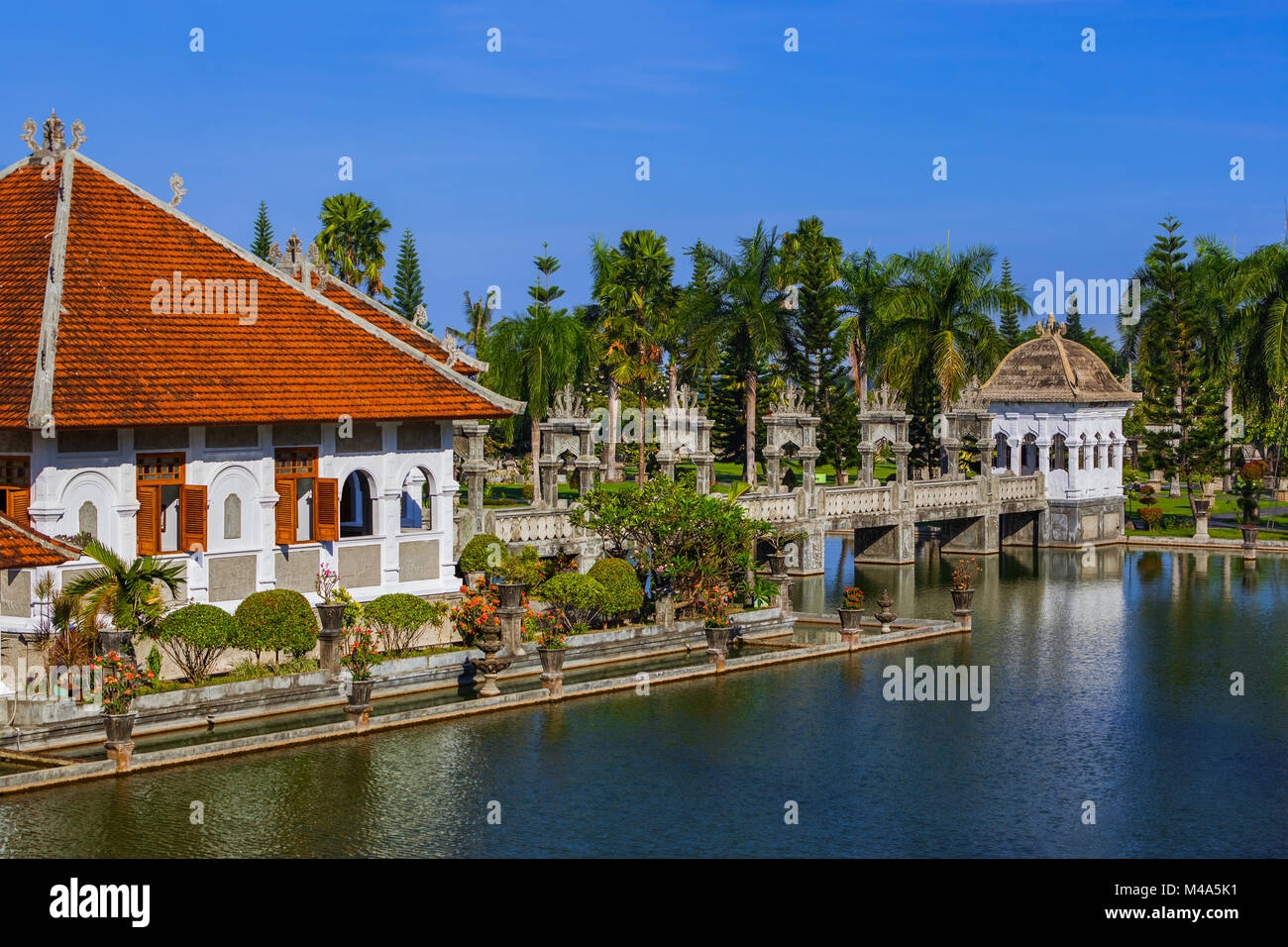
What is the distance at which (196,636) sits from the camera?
1138 inches

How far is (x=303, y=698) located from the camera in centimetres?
2936

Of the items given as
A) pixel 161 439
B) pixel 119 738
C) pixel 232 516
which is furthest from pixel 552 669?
pixel 119 738

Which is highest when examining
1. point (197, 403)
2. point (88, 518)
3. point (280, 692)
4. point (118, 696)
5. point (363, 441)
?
point (197, 403)

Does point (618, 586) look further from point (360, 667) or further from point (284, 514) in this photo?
point (360, 667)

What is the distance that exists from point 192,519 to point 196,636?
2.79 meters

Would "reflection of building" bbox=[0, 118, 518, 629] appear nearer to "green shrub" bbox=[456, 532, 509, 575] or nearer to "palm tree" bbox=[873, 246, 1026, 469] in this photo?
"green shrub" bbox=[456, 532, 509, 575]

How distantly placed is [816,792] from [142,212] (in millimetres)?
18449

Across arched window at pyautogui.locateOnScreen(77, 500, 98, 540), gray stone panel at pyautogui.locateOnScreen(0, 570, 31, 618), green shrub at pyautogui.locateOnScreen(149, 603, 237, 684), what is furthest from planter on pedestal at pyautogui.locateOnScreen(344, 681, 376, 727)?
gray stone panel at pyautogui.locateOnScreen(0, 570, 31, 618)

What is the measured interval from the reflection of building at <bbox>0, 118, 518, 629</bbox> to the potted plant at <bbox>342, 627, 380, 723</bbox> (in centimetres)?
279

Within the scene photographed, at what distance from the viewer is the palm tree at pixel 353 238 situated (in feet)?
226

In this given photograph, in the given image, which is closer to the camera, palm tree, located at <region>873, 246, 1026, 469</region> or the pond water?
the pond water

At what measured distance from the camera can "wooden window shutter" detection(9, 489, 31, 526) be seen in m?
28.8
